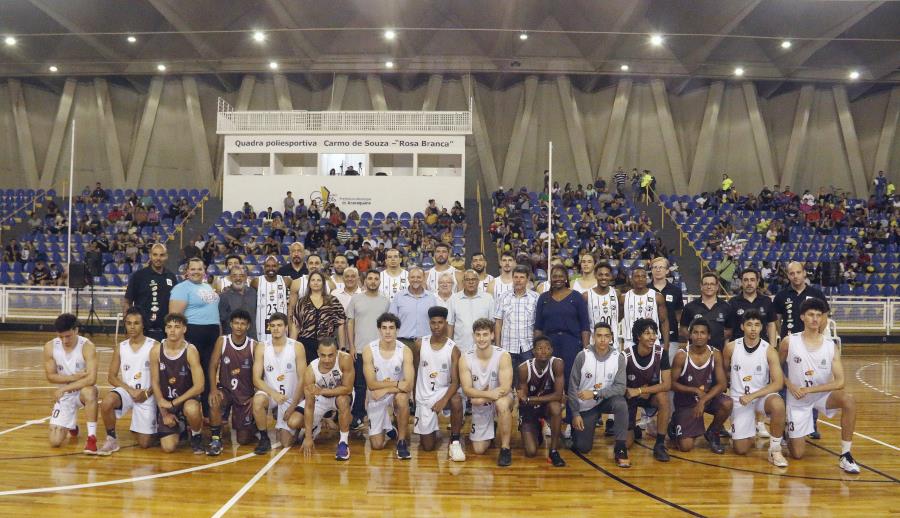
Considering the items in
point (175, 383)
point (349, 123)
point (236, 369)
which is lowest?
point (175, 383)

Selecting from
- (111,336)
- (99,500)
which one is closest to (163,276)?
(99,500)

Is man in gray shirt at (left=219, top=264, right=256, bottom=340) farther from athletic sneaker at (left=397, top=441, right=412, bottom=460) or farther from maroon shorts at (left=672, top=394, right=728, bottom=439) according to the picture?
maroon shorts at (left=672, top=394, right=728, bottom=439)

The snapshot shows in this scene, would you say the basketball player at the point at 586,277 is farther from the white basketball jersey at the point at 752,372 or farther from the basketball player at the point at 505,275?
the white basketball jersey at the point at 752,372

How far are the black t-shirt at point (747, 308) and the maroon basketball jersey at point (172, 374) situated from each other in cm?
546

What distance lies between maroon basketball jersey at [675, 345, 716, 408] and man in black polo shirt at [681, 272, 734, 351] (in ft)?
2.00

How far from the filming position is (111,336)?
1484cm

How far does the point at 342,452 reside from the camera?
586cm

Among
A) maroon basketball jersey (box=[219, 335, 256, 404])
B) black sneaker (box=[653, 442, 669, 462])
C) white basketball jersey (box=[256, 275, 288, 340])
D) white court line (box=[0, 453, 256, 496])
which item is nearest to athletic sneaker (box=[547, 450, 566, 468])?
black sneaker (box=[653, 442, 669, 462])

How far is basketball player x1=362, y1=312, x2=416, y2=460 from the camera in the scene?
6.08 metres

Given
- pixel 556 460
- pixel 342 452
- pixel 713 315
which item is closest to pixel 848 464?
pixel 713 315

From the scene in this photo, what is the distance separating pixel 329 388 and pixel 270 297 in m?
1.61

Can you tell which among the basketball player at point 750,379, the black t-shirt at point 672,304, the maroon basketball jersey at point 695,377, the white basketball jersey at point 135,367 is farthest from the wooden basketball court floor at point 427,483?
the black t-shirt at point 672,304

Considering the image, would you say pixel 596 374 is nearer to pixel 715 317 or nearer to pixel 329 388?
pixel 715 317

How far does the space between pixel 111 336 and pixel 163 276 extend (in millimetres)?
9174
